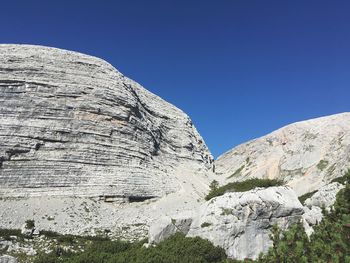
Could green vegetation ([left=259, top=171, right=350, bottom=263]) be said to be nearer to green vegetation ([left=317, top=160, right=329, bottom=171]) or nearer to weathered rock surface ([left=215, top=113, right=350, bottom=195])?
weathered rock surface ([left=215, top=113, right=350, bottom=195])

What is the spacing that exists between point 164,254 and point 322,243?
340 inches

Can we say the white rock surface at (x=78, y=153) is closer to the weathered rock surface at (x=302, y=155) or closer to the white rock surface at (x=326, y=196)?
the weathered rock surface at (x=302, y=155)

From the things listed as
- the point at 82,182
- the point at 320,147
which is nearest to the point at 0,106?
the point at 82,182

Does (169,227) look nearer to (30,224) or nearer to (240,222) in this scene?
(240,222)

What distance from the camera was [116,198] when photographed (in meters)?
53.3

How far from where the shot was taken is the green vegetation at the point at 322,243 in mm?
9984

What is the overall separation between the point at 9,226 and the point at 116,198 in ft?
53.2

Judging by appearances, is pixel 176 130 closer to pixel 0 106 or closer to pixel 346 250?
pixel 0 106

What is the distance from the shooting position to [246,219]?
22.5 m

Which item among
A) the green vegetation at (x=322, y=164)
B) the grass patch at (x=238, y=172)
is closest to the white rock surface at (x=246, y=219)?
the green vegetation at (x=322, y=164)

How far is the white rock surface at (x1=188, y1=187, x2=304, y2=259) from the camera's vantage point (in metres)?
21.6

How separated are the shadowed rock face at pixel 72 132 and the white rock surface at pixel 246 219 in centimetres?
3250

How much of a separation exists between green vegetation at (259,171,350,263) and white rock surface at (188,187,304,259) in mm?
9331

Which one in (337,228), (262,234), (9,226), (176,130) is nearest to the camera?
(337,228)
